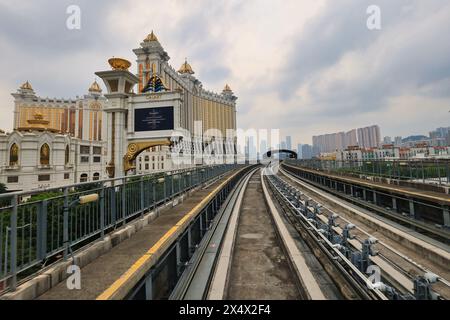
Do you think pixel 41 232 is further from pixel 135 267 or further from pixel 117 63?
pixel 117 63

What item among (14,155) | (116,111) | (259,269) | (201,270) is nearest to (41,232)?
(201,270)

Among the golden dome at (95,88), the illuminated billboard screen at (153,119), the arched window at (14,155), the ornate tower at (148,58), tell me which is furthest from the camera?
the golden dome at (95,88)

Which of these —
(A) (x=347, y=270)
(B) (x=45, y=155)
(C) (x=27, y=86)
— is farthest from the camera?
(C) (x=27, y=86)

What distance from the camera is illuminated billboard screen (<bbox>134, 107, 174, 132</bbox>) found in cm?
1773

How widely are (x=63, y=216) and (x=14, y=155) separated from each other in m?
65.3

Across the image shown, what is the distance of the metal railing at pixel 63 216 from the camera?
286 cm

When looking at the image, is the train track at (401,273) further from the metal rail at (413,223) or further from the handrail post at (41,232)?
the handrail post at (41,232)

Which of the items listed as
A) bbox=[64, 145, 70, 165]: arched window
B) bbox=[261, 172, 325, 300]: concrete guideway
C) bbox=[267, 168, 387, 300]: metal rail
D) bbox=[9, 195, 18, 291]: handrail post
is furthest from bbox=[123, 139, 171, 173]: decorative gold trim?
bbox=[64, 145, 70, 165]: arched window

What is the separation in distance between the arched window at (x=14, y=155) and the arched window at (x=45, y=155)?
4283mm

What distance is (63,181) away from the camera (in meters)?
56.8

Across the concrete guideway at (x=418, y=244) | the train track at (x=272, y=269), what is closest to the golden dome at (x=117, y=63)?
the train track at (x=272, y=269)

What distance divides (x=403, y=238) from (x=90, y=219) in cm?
861

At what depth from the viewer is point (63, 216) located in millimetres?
3525

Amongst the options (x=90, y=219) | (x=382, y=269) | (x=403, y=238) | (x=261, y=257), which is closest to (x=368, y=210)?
(x=403, y=238)
